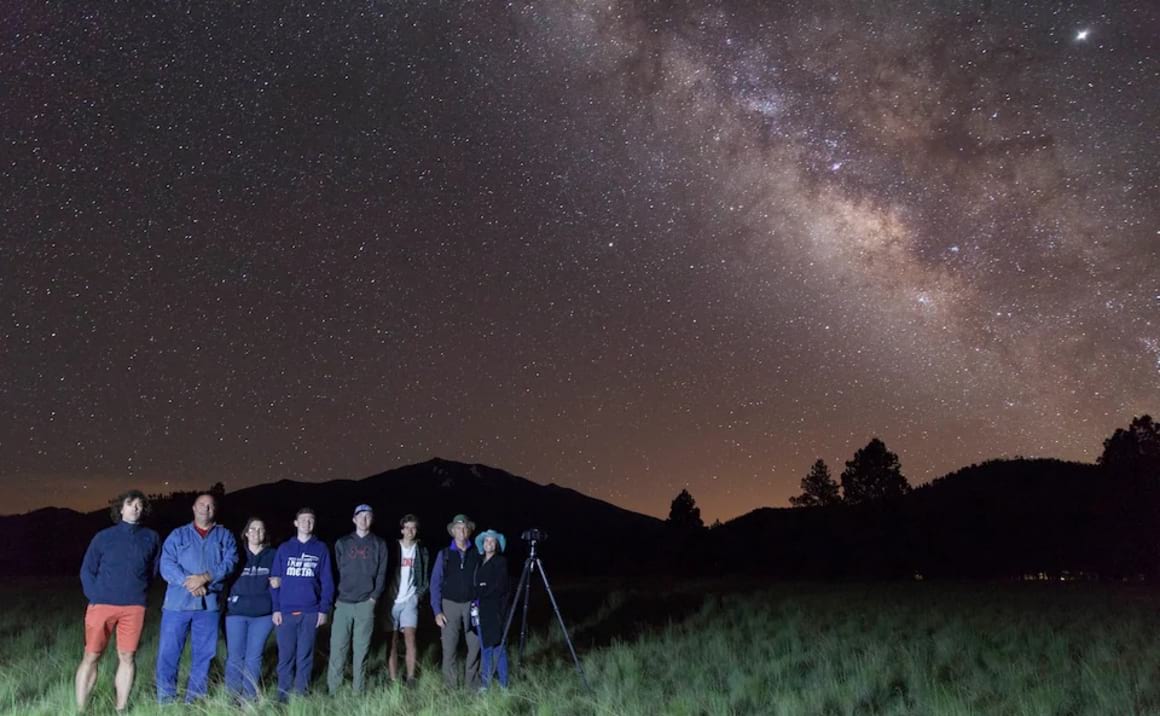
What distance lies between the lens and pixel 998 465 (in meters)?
104

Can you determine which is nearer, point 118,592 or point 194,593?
point 118,592

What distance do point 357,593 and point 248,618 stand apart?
955 millimetres

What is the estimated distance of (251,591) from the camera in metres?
7.61

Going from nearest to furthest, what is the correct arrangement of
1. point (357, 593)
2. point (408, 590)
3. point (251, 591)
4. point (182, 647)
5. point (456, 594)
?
point (182, 647), point (251, 591), point (357, 593), point (456, 594), point (408, 590)

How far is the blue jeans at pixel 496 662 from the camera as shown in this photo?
7965mm

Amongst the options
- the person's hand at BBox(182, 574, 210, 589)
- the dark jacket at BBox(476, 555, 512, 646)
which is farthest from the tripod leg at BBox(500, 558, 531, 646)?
the person's hand at BBox(182, 574, 210, 589)

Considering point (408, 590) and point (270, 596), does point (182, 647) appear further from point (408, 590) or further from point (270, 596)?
point (408, 590)

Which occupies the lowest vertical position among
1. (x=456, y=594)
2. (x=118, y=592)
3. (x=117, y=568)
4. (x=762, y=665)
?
(x=762, y=665)

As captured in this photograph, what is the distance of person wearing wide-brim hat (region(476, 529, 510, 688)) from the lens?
316 inches

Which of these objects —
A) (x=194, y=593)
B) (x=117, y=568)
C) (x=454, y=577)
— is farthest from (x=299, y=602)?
(x=117, y=568)

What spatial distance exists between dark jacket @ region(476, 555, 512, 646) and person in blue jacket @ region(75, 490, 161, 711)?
2874 mm

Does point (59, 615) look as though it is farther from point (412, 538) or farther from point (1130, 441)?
point (1130, 441)


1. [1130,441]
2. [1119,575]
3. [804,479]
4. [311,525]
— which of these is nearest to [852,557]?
[1119,575]

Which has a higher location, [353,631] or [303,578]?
[303,578]
